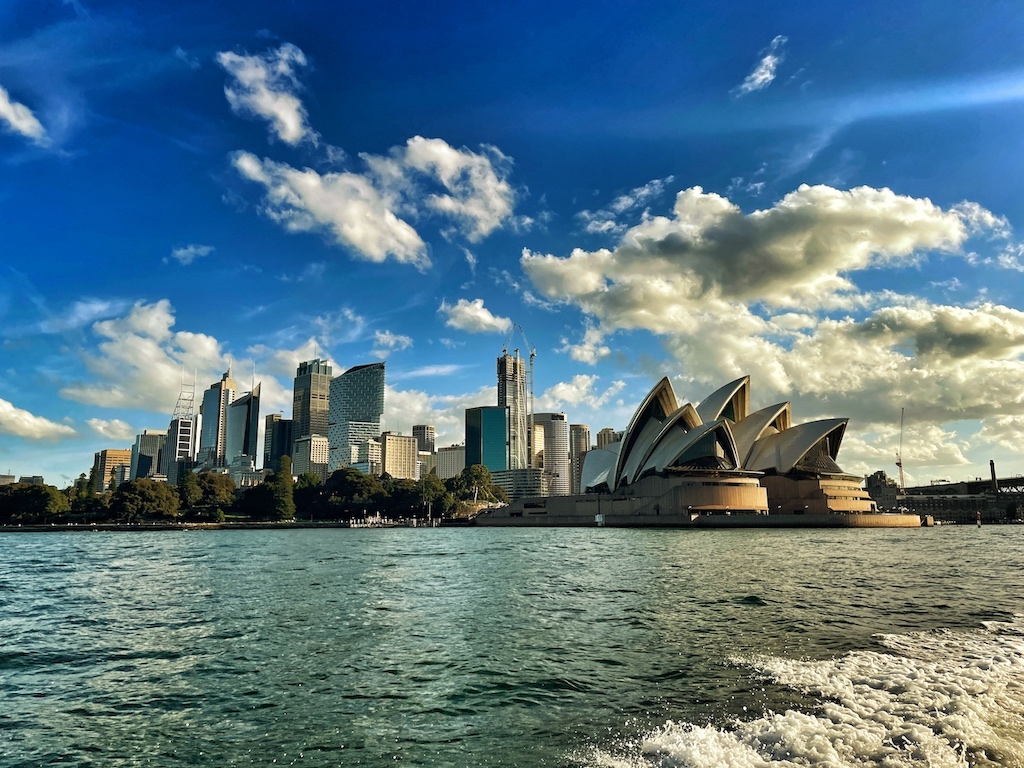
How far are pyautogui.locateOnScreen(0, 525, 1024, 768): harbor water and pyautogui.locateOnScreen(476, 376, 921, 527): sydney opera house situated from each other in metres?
69.0

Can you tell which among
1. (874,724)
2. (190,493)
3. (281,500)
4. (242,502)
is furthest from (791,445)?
(190,493)

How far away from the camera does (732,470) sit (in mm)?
91250

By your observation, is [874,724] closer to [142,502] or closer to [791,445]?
[791,445]

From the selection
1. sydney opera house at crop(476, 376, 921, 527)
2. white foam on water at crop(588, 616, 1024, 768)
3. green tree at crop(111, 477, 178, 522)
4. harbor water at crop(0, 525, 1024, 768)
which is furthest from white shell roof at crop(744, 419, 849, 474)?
green tree at crop(111, 477, 178, 522)

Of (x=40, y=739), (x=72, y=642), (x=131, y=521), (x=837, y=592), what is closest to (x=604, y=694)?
(x=40, y=739)

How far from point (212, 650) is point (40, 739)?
4.78m

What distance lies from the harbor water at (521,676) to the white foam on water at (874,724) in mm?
40

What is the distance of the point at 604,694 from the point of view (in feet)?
32.3

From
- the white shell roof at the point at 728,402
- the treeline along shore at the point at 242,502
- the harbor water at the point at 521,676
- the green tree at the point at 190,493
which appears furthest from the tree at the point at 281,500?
the harbor water at the point at 521,676

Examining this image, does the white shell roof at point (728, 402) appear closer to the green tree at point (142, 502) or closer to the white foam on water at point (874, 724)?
the white foam on water at point (874, 724)

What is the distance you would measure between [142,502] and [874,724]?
12783 centimetres

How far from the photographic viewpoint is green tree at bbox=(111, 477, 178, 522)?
114 meters

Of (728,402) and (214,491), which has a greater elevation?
(728,402)

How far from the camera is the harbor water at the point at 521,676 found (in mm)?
7715
